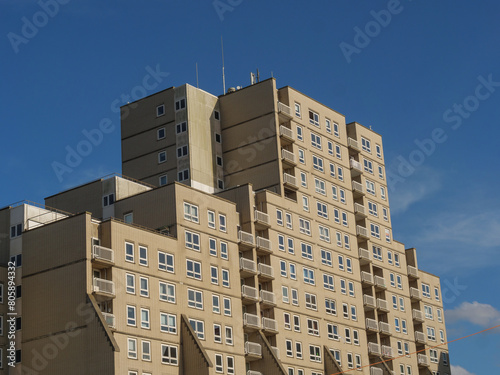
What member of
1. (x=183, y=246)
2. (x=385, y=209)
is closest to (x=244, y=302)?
(x=183, y=246)

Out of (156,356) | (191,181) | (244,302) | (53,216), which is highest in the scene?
(191,181)

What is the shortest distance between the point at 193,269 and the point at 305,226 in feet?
63.8

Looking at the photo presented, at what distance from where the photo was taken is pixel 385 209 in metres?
114

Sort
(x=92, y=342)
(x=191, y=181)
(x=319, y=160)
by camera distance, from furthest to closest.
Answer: (x=319, y=160) → (x=191, y=181) → (x=92, y=342)

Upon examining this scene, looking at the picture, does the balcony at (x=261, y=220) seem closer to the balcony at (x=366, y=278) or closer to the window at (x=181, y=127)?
the window at (x=181, y=127)

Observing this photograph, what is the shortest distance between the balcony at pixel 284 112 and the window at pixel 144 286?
1149 inches

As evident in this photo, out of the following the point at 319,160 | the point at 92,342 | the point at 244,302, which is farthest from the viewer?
the point at 319,160

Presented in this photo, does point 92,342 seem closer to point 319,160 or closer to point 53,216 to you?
point 53,216

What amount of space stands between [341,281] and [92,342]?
122ft

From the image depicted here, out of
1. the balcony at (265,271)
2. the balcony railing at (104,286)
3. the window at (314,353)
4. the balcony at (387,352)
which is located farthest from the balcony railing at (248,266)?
the balcony at (387,352)

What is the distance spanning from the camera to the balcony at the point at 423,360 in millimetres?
111856

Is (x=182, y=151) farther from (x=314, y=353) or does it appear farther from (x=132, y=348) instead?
(x=132, y=348)

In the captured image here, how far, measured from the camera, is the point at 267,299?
88750 millimetres

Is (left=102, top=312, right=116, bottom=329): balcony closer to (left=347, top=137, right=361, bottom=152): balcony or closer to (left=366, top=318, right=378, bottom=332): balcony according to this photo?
(left=366, top=318, right=378, bottom=332): balcony
